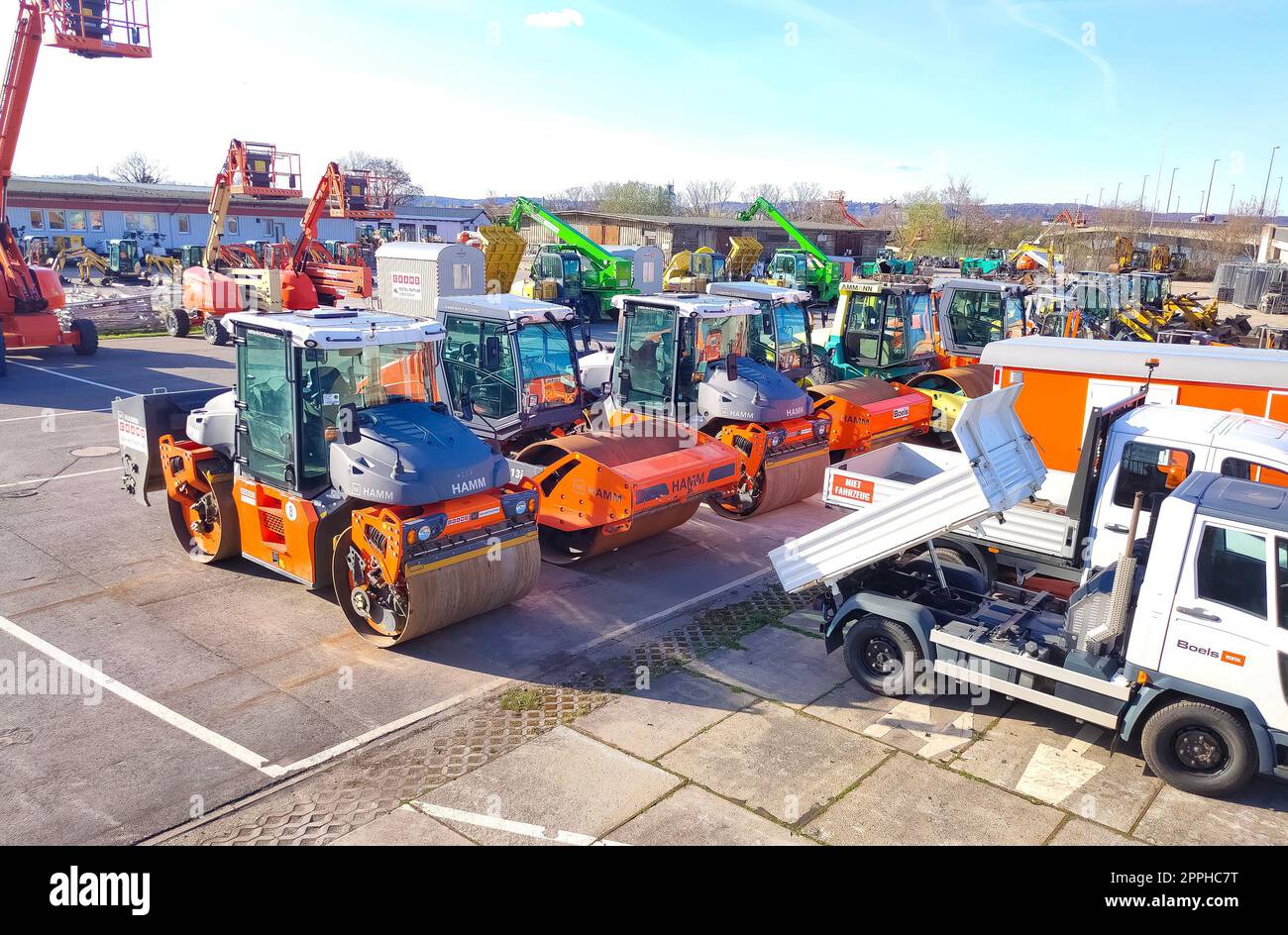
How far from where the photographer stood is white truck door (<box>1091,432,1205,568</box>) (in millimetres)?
7793

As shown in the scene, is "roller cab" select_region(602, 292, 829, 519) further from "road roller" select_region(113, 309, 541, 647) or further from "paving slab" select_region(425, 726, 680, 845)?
"paving slab" select_region(425, 726, 680, 845)

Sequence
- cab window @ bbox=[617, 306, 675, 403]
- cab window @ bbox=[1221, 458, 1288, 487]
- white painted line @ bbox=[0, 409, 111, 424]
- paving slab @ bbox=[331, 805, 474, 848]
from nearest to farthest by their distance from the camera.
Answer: paving slab @ bbox=[331, 805, 474, 848], cab window @ bbox=[1221, 458, 1288, 487], cab window @ bbox=[617, 306, 675, 403], white painted line @ bbox=[0, 409, 111, 424]

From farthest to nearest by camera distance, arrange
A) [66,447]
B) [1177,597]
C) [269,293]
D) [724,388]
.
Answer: [269,293]
[66,447]
[724,388]
[1177,597]

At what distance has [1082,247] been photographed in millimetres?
55000

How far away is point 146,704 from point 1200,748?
7.25 m

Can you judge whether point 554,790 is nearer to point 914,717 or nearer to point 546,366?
point 914,717

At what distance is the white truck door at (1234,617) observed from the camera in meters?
5.63

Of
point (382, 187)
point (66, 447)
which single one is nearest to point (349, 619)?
point (66, 447)

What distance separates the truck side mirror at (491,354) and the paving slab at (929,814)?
21.2 feet

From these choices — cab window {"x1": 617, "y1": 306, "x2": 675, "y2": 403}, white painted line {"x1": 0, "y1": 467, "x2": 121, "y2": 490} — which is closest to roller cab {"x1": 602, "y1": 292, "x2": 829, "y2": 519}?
cab window {"x1": 617, "y1": 306, "x2": 675, "y2": 403}

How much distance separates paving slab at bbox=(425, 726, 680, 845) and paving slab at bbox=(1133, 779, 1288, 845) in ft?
9.76
